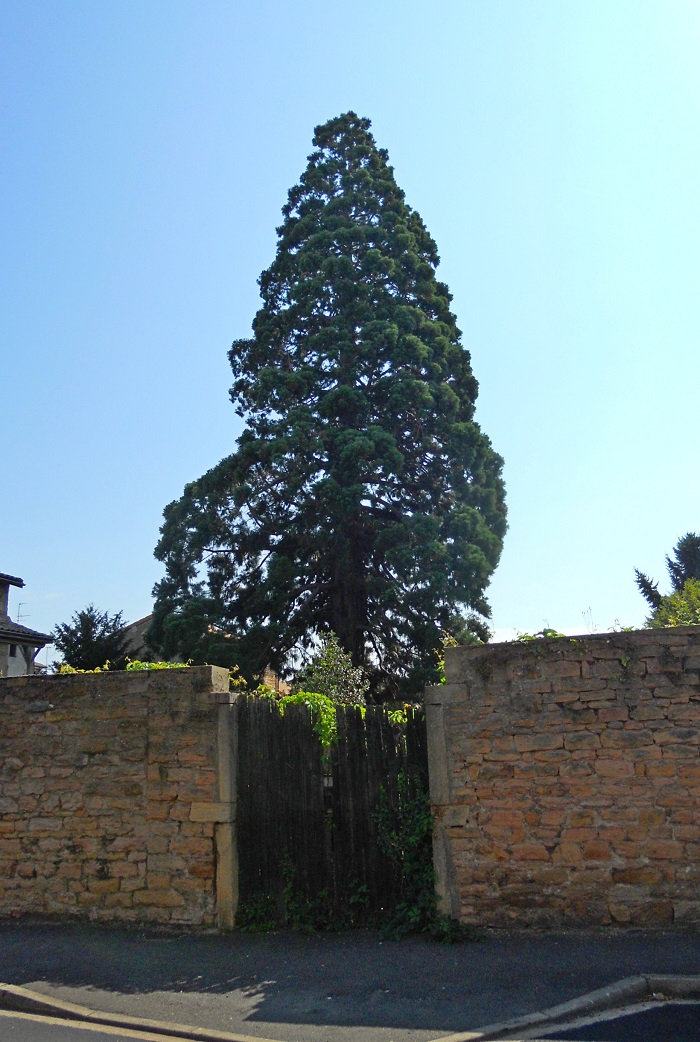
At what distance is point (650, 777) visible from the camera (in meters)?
7.68

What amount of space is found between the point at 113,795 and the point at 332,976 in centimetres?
332

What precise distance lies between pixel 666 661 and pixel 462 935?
3.16m

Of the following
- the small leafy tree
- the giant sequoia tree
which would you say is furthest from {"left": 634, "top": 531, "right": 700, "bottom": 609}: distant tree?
the small leafy tree

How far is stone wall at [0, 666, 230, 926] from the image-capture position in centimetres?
865

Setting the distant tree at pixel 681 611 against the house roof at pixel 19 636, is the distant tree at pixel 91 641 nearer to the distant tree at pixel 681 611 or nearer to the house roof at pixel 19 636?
the house roof at pixel 19 636

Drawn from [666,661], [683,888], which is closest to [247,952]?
[683,888]

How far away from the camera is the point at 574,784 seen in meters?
7.81

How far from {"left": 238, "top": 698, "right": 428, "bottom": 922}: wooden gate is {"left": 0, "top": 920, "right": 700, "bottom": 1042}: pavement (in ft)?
1.56

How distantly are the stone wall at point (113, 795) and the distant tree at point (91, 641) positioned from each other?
15.7 meters

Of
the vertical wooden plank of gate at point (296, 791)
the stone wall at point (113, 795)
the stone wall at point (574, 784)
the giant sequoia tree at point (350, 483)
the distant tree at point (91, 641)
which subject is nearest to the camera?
the stone wall at point (574, 784)

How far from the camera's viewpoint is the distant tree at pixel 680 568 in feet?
84.2

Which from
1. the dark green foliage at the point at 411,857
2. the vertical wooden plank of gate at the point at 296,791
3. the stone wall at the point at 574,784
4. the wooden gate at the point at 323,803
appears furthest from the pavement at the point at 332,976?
the vertical wooden plank of gate at the point at 296,791

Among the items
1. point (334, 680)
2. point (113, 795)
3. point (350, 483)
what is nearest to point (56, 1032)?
point (113, 795)

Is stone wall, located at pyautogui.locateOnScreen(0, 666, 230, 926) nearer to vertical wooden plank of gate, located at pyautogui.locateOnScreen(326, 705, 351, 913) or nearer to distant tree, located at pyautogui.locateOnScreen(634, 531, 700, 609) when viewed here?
vertical wooden plank of gate, located at pyautogui.locateOnScreen(326, 705, 351, 913)
